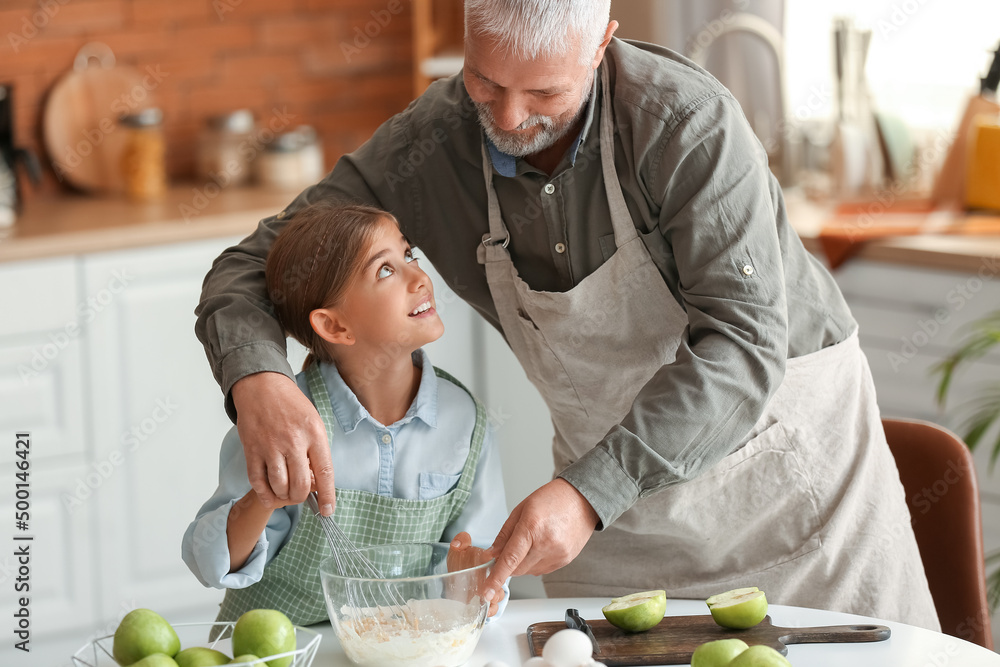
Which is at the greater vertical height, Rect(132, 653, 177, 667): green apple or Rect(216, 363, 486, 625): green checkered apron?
Rect(132, 653, 177, 667): green apple

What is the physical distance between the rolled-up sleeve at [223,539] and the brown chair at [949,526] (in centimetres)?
86

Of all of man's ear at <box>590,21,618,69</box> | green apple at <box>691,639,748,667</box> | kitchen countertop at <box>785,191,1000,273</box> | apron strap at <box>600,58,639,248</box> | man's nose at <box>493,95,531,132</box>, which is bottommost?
green apple at <box>691,639,748,667</box>

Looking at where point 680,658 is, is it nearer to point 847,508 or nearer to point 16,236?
point 847,508

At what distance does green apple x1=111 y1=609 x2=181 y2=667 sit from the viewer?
38.4 inches

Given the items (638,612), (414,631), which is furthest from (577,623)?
(414,631)

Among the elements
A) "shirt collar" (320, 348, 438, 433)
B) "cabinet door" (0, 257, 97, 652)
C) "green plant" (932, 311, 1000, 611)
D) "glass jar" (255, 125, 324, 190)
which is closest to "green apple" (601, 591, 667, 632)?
"shirt collar" (320, 348, 438, 433)

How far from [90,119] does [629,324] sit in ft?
6.68

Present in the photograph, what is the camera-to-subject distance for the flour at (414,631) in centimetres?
106

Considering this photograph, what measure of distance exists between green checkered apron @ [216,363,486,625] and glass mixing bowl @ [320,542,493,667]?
0.21 metres

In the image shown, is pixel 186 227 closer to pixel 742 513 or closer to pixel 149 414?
pixel 149 414

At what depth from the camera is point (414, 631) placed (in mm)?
1066

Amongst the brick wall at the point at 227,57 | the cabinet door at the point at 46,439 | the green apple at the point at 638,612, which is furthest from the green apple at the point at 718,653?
the brick wall at the point at 227,57

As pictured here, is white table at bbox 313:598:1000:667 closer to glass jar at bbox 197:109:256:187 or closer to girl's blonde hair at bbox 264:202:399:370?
girl's blonde hair at bbox 264:202:399:370

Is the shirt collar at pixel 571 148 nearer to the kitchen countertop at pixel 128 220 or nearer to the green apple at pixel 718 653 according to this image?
the green apple at pixel 718 653
